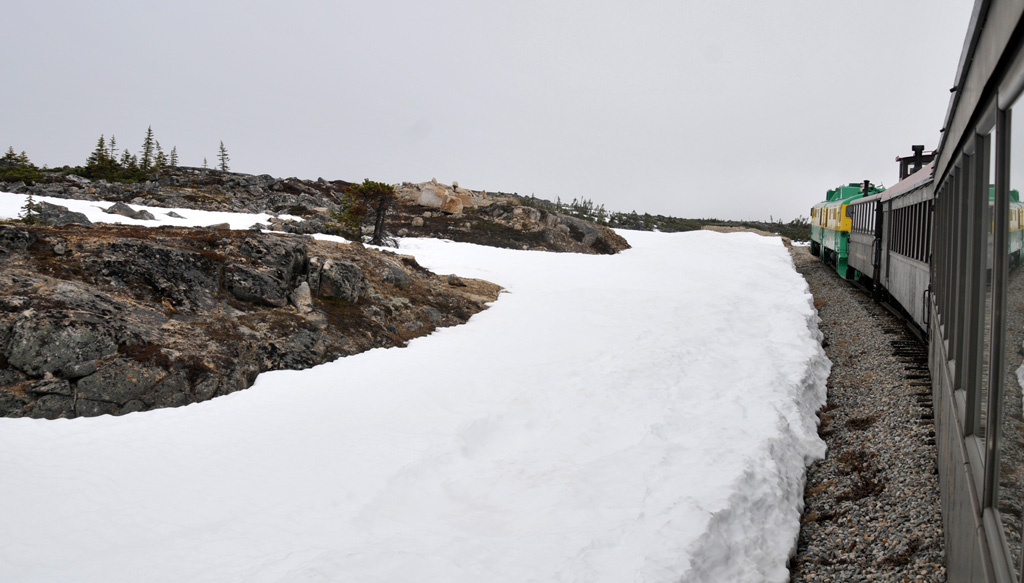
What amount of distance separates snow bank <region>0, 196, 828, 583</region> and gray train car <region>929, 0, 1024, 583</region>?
2.47 m

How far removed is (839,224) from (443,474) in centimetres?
2139

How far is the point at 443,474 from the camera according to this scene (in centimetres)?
706

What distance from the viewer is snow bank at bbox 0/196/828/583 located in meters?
5.16

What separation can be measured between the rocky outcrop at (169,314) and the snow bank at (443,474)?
0.49 metres

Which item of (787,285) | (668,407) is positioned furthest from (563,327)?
(787,285)

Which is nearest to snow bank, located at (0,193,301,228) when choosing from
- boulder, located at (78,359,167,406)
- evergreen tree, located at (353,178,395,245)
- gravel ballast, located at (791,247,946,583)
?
evergreen tree, located at (353,178,395,245)

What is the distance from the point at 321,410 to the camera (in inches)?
332

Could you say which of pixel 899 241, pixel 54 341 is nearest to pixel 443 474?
pixel 54 341

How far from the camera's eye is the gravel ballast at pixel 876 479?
17.5ft

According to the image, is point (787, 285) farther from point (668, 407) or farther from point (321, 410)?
point (321, 410)

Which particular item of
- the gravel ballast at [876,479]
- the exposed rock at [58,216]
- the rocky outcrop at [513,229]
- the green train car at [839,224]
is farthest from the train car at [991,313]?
the rocky outcrop at [513,229]

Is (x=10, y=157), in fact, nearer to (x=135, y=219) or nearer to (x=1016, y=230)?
(x=135, y=219)

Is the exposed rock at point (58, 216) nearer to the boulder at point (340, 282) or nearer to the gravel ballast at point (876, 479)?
the boulder at point (340, 282)

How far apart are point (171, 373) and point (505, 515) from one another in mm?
5462
